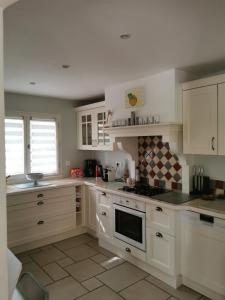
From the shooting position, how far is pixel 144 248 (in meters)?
2.75

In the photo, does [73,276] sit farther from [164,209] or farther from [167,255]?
[164,209]

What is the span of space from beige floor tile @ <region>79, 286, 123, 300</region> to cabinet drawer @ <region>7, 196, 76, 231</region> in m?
1.43

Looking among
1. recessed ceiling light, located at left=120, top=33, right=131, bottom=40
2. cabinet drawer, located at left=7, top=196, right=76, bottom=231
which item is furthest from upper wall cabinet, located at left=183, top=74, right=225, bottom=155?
cabinet drawer, located at left=7, top=196, right=76, bottom=231

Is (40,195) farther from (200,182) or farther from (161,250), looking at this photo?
(200,182)

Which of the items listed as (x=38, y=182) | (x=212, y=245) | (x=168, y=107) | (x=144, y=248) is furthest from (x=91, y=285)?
(x=168, y=107)

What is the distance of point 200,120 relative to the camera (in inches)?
98.4

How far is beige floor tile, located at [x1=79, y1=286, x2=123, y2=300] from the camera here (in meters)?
2.34

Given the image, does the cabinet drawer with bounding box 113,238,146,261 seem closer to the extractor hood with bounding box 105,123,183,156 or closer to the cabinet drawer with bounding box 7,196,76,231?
the cabinet drawer with bounding box 7,196,76,231

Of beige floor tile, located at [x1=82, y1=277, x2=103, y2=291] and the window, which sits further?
the window

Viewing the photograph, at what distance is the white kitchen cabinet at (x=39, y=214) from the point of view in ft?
10.6

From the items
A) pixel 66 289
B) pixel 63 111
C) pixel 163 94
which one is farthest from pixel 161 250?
pixel 63 111

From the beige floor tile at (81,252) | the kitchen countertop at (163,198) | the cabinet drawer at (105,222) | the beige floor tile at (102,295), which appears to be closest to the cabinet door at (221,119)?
the kitchen countertop at (163,198)

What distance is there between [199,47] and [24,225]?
3.07m

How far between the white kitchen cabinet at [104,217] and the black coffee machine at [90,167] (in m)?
0.94
